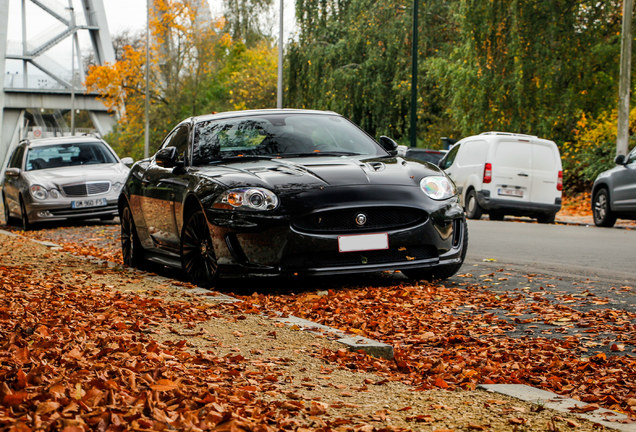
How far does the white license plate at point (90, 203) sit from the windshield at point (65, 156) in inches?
59.7

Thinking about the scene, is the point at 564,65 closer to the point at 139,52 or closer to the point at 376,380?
the point at 376,380

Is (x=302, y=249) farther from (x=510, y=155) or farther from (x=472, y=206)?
(x=472, y=206)

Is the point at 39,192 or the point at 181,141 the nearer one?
the point at 181,141

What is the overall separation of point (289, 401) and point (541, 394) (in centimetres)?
126

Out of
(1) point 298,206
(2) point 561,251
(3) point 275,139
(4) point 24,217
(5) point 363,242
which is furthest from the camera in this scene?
(4) point 24,217

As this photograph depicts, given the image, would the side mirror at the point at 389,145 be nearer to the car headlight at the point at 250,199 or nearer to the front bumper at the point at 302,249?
the front bumper at the point at 302,249

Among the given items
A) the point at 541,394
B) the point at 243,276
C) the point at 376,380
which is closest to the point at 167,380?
the point at 376,380

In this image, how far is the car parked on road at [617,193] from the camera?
754 inches

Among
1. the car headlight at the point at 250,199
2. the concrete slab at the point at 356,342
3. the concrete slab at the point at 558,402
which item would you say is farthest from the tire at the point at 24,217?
the concrete slab at the point at 558,402

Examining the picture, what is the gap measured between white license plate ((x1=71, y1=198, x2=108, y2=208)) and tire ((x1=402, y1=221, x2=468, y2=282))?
11.9 m

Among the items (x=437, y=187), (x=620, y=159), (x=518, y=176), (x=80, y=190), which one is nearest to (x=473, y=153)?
(x=518, y=176)

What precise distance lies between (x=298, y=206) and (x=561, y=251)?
6022mm

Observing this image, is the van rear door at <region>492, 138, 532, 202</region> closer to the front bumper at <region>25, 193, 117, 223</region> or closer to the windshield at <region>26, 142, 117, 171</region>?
the windshield at <region>26, 142, 117, 171</region>

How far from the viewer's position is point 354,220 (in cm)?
839
